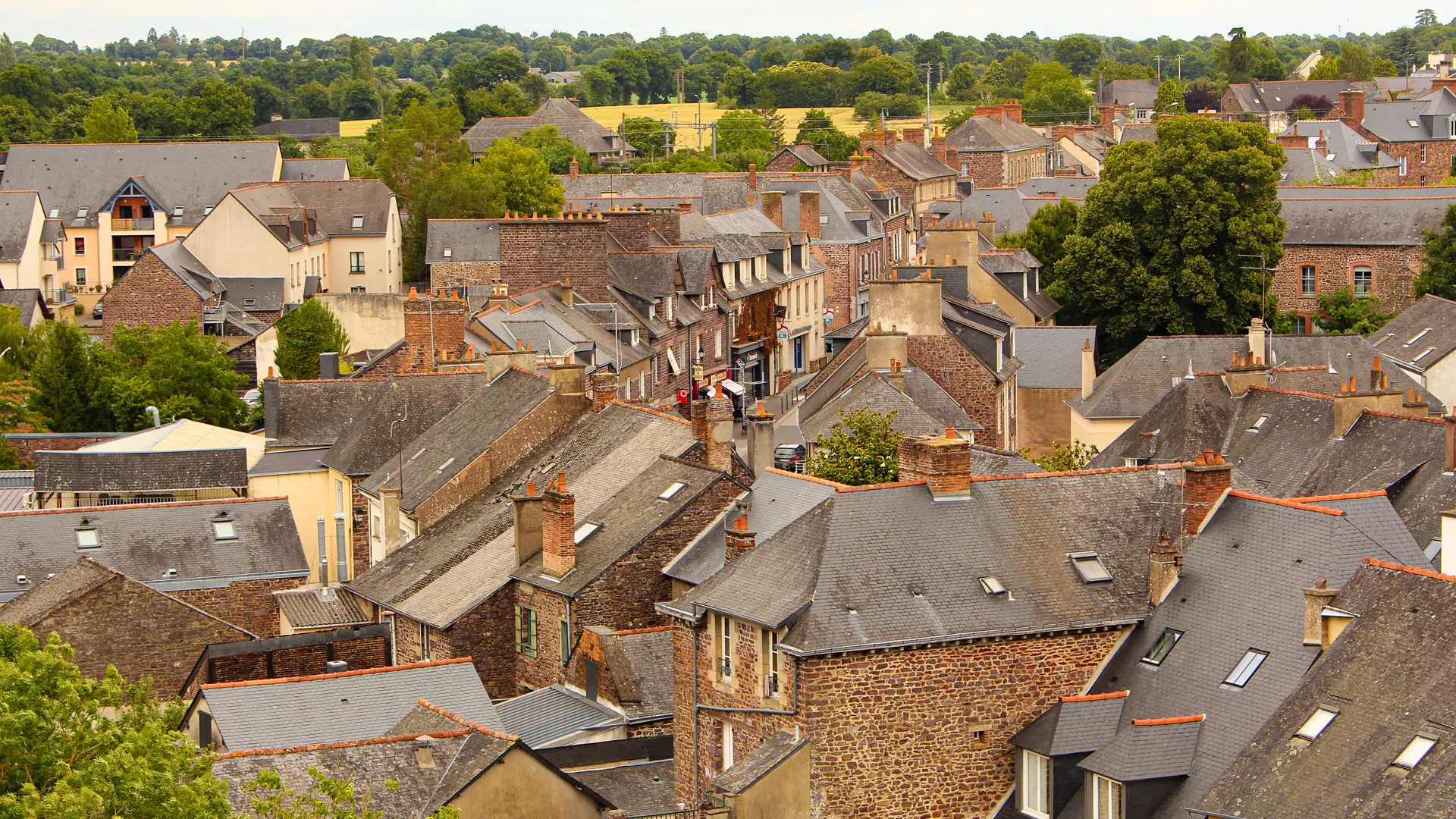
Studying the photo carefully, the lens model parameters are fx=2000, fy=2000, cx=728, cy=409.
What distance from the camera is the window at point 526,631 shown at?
34.4 metres

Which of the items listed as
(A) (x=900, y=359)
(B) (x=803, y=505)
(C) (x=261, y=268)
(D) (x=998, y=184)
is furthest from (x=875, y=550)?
(D) (x=998, y=184)

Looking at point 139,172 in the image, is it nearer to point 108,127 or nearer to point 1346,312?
point 108,127

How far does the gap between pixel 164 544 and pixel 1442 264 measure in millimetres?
45855

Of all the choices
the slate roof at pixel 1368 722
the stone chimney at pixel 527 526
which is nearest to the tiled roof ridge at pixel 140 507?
the stone chimney at pixel 527 526

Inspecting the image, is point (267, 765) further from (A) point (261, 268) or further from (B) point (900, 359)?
(A) point (261, 268)

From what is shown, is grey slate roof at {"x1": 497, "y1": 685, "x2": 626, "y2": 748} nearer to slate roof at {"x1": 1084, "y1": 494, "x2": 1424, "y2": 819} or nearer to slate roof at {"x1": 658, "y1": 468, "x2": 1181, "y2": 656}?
slate roof at {"x1": 658, "y1": 468, "x2": 1181, "y2": 656}

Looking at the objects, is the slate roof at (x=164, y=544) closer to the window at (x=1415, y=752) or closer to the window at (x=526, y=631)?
the window at (x=526, y=631)

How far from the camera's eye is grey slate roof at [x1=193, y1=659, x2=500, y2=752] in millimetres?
27953

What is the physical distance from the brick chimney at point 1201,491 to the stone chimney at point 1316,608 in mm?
3269

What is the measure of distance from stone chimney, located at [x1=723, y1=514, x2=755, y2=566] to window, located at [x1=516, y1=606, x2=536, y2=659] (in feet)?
17.4

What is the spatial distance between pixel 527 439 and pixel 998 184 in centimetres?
8487

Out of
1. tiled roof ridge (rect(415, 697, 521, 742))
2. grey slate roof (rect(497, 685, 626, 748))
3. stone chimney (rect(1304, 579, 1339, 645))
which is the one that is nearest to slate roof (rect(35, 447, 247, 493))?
grey slate roof (rect(497, 685, 626, 748))

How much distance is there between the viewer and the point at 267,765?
24.5 metres

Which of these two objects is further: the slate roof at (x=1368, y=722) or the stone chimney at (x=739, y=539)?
the stone chimney at (x=739, y=539)
